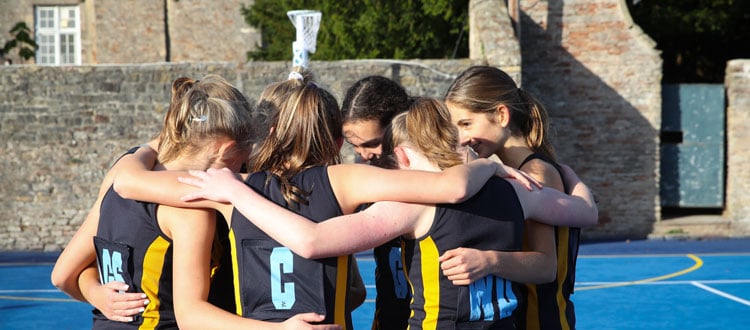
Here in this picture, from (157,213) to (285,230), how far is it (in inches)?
21.0

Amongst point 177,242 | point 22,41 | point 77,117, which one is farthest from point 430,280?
point 22,41

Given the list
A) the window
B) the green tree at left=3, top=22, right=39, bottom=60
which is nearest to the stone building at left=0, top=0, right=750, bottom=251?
the green tree at left=3, top=22, right=39, bottom=60

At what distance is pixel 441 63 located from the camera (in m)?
13.7

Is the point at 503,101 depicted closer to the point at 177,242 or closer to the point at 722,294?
the point at 177,242

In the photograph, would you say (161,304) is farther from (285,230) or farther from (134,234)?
(285,230)

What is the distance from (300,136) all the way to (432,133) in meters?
0.44

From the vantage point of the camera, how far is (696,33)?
20.5 metres

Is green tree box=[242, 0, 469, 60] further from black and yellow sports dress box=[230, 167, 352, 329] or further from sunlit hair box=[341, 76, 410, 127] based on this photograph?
black and yellow sports dress box=[230, 167, 352, 329]

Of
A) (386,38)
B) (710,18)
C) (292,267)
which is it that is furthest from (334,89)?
(292,267)

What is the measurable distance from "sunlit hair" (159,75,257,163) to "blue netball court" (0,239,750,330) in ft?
16.3

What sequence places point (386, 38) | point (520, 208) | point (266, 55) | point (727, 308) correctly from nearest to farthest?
point (520, 208)
point (727, 308)
point (386, 38)
point (266, 55)

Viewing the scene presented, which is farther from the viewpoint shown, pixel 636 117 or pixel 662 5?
pixel 662 5

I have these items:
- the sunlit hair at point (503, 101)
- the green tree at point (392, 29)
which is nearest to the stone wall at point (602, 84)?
the green tree at point (392, 29)

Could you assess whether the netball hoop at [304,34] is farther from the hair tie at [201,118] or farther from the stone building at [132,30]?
the stone building at [132,30]
